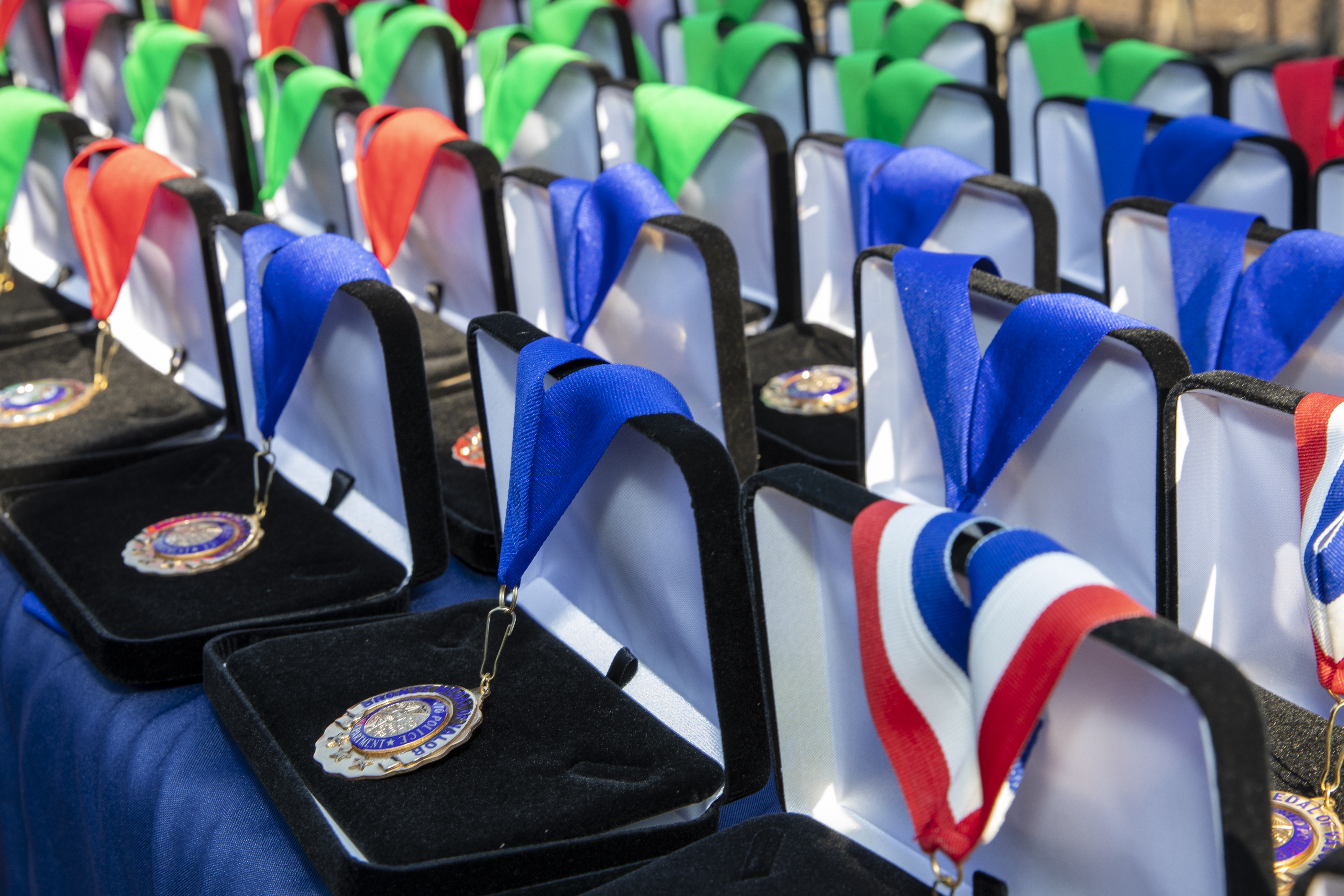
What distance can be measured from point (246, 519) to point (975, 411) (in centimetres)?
74

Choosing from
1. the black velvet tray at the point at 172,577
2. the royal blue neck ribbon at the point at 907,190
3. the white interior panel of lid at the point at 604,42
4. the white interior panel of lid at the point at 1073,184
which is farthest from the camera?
the white interior panel of lid at the point at 604,42

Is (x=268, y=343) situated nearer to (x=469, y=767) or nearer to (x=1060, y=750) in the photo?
(x=469, y=767)

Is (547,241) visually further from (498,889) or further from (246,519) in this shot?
(498,889)

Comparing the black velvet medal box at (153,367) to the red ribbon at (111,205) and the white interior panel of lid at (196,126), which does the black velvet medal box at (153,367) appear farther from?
the white interior panel of lid at (196,126)

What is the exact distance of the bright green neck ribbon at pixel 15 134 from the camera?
1929mm

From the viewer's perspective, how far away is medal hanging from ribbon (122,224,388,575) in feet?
4.04

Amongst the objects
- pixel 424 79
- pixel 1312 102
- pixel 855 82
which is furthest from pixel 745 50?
pixel 1312 102

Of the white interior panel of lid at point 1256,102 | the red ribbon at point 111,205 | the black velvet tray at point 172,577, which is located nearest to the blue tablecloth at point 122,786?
the black velvet tray at point 172,577

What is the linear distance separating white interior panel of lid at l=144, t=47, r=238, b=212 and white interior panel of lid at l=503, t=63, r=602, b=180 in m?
0.54

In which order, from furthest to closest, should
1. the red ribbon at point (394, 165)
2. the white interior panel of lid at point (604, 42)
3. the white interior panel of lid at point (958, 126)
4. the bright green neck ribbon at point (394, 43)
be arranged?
the white interior panel of lid at point (604, 42), the bright green neck ribbon at point (394, 43), the white interior panel of lid at point (958, 126), the red ribbon at point (394, 165)

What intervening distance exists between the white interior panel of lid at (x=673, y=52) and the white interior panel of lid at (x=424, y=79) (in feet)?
1.86

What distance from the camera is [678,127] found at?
1.88m

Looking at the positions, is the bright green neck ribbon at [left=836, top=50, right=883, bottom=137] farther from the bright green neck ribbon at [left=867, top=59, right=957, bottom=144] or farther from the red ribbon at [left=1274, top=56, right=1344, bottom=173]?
the red ribbon at [left=1274, top=56, right=1344, bottom=173]

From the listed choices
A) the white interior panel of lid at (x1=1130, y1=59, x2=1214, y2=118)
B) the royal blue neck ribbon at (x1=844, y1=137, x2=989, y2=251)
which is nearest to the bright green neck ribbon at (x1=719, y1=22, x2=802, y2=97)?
the white interior panel of lid at (x1=1130, y1=59, x2=1214, y2=118)
